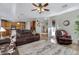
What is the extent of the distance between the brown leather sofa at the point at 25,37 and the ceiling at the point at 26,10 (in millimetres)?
246

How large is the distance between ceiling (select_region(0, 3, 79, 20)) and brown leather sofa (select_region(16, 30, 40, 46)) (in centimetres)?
25

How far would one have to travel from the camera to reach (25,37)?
2201 mm

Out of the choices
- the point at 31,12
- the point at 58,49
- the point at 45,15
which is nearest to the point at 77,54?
the point at 58,49

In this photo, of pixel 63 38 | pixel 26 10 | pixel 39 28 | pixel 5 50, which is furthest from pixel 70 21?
pixel 5 50

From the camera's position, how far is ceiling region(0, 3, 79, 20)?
7.03 feet

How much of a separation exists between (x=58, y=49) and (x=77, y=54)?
1.13 feet

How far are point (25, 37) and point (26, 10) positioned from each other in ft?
1.55

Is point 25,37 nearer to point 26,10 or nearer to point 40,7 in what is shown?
point 26,10

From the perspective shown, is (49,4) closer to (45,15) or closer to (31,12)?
(45,15)

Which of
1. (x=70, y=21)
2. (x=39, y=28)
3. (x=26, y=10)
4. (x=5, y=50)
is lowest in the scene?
(x=5, y=50)

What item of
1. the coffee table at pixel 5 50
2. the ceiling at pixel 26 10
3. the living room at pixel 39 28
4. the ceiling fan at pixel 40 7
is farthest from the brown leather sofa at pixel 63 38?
the coffee table at pixel 5 50

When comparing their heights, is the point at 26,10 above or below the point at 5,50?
above

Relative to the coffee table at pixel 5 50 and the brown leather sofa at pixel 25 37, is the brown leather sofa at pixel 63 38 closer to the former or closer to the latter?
the brown leather sofa at pixel 25 37

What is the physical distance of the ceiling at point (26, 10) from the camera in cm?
214
